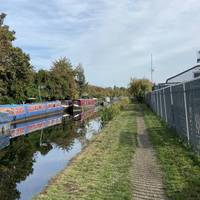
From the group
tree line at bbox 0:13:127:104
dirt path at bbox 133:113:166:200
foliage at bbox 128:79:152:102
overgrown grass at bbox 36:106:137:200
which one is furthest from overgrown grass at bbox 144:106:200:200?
foliage at bbox 128:79:152:102

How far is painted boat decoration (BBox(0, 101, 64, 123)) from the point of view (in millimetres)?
28508

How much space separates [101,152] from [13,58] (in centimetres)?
2665

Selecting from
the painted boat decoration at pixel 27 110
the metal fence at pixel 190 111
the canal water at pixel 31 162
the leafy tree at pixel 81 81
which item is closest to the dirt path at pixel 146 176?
the metal fence at pixel 190 111

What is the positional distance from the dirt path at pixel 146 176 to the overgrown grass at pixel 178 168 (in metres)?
0.16

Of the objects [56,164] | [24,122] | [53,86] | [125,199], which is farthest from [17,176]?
[53,86]

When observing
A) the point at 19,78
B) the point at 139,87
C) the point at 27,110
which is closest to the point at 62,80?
the point at 139,87

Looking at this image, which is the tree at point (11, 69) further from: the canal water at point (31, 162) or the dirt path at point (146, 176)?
the dirt path at point (146, 176)

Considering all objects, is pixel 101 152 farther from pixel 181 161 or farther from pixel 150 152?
pixel 181 161

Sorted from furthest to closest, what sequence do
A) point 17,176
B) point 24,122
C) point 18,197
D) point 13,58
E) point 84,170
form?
point 13,58 < point 24,122 < point 17,176 < point 84,170 < point 18,197

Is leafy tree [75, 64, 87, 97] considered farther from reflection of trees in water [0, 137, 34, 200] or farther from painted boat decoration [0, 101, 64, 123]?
reflection of trees in water [0, 137, 34, 200]

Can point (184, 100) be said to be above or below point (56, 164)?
above

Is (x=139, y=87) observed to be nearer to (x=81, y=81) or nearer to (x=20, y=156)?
(x=81, y=81)

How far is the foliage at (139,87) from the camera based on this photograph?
71.7m

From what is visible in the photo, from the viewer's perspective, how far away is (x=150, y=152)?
11.4m
